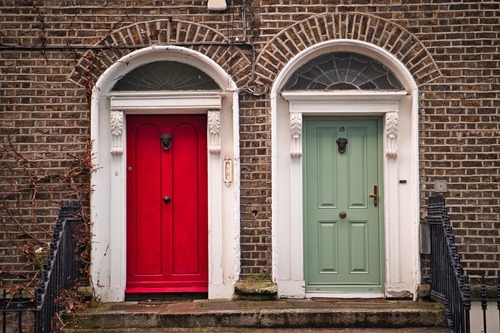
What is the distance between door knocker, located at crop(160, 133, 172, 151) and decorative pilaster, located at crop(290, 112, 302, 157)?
1.40 meters

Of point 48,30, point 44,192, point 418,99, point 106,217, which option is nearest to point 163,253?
point 106,217

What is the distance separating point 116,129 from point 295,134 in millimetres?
2007

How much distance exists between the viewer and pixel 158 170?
845 centimetres

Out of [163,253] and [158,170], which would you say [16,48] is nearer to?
[158,170]

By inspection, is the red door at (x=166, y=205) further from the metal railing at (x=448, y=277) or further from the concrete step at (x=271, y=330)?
the metal railing at (x=448, y=277)

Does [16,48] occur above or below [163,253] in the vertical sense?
above

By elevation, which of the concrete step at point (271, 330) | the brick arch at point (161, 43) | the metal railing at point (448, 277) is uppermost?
the brick arch at point (161, 43)

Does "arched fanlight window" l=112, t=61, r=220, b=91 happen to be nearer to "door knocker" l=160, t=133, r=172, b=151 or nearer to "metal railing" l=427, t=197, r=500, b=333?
"door knocker" l=160, t=133, r=172, b=151

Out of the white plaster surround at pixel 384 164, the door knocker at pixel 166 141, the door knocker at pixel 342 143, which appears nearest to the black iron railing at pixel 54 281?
the door knocker at pixel 166 141

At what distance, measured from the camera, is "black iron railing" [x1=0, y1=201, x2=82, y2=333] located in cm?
637

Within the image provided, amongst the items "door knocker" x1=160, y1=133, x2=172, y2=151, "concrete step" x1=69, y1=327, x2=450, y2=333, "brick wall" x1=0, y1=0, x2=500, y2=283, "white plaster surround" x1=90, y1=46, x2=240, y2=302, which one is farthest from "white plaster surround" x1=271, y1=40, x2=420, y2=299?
"door knocker" x1=160, y1=133, x2=172, y2=151

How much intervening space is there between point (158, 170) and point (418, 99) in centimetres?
305

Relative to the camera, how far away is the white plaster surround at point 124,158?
8141 mm

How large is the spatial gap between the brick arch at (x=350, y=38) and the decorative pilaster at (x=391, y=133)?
48 cm
